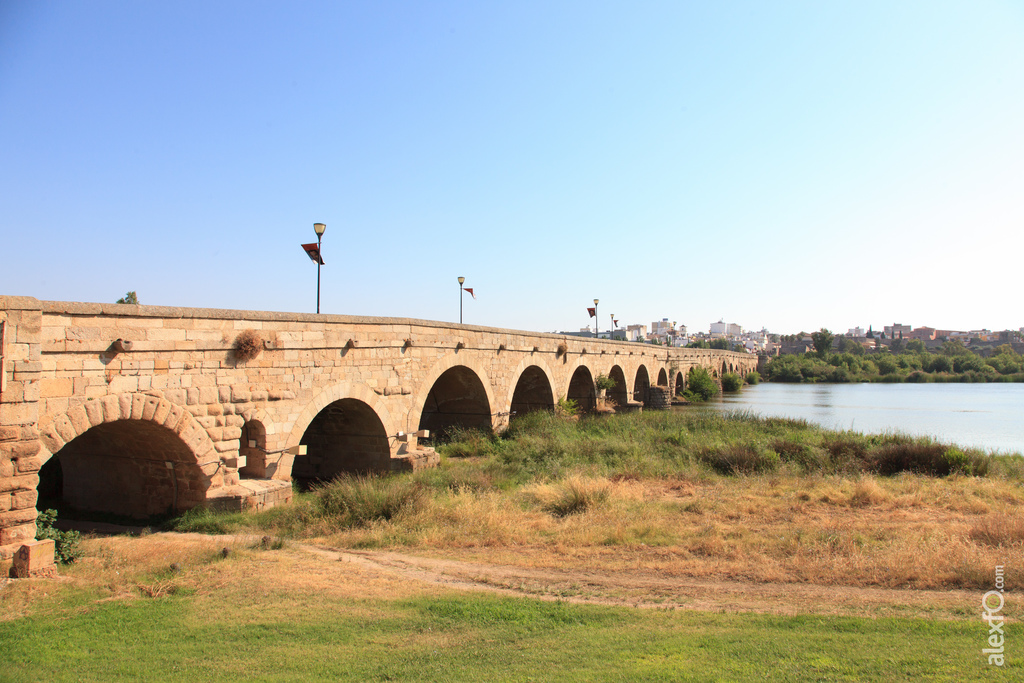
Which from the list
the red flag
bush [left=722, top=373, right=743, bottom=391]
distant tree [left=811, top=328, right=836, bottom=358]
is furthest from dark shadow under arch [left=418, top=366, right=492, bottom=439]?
distant tree [left=811, top=328, right=836, bottom=358]

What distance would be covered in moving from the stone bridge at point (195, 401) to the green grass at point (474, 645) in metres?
2.34

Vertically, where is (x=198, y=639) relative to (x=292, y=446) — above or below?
below

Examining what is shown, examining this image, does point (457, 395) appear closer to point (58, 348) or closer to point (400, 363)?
point (400, 363)

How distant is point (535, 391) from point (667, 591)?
1497 cm

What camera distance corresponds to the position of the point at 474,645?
4.39m

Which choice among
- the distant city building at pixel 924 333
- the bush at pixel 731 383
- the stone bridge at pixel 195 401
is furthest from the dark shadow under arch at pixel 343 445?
the distant city building at pixel 924 333

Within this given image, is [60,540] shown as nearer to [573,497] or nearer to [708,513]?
[573,497]

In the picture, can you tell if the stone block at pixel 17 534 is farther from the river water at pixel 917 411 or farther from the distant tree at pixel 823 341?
the distant tree at pixel 823 341

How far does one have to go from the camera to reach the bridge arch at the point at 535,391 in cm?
2014

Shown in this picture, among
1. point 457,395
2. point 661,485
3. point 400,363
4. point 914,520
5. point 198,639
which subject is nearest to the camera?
point 198,639

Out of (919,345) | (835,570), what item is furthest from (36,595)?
(919,345)

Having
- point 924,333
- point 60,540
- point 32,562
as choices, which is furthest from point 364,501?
point 924,333

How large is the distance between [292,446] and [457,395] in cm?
720

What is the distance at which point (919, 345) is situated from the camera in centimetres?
10938
